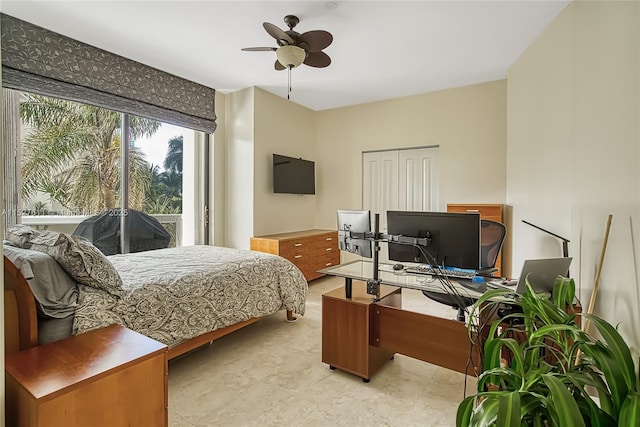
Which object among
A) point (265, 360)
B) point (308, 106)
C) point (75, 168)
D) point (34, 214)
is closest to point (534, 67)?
point (308, 106)

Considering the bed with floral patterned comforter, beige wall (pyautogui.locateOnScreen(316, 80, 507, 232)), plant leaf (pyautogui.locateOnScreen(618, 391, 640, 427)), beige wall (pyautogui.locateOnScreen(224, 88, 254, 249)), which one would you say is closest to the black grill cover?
the bed with floral patterned comforter

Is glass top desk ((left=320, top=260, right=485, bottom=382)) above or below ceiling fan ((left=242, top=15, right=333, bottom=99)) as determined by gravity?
below

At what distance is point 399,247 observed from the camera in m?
2.10

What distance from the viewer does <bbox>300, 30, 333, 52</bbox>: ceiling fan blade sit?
2514 mm

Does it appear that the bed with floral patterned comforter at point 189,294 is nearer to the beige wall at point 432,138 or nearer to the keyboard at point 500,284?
the keyboard at point 500,284

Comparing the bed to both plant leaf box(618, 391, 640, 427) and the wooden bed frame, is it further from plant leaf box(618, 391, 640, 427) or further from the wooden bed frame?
plant leaf box(618, 391, 640, 427)

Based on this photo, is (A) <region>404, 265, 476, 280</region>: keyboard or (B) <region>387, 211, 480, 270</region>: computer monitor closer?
(B) <region>387, 211, 480, 270</region>: computer monitor

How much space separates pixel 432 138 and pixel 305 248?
2452 millimetres

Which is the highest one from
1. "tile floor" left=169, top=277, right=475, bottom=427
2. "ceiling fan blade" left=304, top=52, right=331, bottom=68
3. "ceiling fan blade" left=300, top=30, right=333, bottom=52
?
"ceiling fan blade" left=300, top=30, right=333, bottom=52

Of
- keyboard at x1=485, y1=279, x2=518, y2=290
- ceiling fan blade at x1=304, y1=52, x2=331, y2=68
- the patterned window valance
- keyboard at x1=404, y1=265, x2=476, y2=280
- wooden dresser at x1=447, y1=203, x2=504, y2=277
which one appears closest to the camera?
keyboard at x1=485, y1=279, x2=518, y2=290

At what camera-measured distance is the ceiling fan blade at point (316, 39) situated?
99.0 inches

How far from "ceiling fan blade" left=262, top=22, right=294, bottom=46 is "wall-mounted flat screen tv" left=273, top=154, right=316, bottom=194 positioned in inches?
88.9

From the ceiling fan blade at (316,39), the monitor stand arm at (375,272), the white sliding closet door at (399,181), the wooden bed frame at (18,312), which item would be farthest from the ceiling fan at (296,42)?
the white sliding closet door at (399,181)

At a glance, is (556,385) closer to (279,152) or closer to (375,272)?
(375,272)
